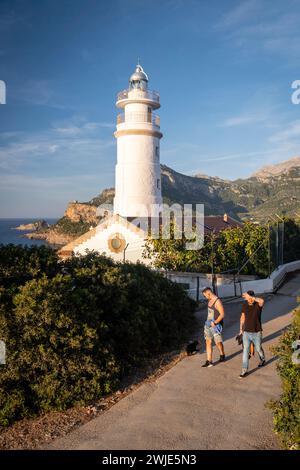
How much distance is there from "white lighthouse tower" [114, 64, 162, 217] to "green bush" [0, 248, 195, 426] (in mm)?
16332

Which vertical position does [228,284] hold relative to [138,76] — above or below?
below

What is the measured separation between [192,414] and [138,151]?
66.9 ft

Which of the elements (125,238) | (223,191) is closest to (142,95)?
(125,238)

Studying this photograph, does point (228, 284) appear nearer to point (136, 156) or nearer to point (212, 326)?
point (212, 326)

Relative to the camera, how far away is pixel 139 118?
25.0 metres

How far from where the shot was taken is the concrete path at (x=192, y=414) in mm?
5379

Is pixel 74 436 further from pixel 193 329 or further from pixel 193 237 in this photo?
pixel 193 237

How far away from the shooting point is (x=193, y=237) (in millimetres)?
18266

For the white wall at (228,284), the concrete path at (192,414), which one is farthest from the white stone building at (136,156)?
the concrete path at (192,414)

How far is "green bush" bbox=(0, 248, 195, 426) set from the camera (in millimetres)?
6547

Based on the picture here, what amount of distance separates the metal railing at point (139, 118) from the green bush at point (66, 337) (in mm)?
17688

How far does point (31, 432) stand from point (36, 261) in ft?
10.5

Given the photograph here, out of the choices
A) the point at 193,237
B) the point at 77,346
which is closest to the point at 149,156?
the point at 193,237

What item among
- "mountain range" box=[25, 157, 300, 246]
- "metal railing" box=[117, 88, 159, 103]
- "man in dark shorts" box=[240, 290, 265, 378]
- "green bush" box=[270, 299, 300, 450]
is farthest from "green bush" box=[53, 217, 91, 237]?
"green bush" box=[270, 299, 300, 450]
